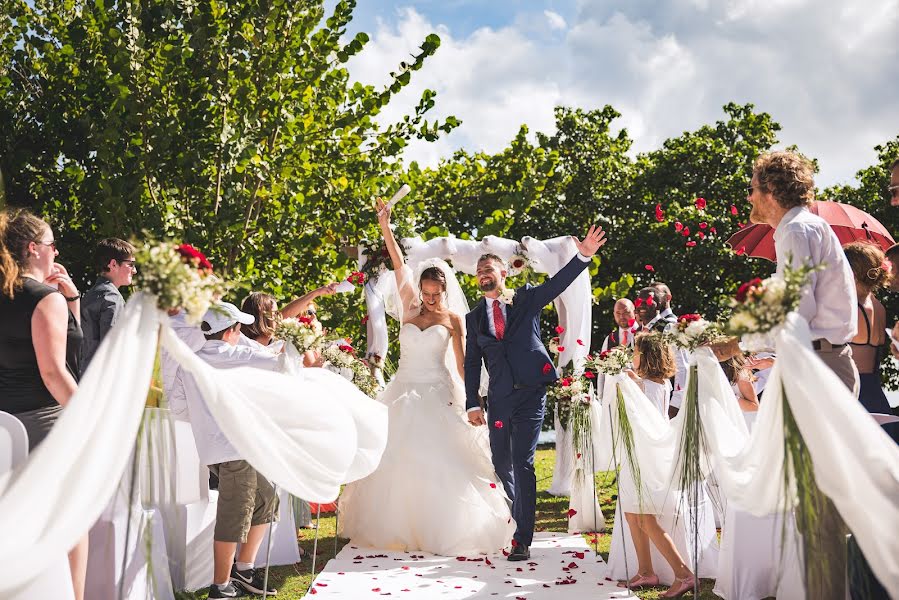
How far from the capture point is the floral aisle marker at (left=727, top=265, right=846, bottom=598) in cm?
307

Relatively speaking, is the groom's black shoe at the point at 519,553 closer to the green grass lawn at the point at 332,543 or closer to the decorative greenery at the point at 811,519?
the green grass lawn at the point at 332,543

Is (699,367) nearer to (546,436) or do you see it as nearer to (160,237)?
(160,237)

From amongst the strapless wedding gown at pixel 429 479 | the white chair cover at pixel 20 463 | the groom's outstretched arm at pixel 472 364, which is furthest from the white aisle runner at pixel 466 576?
the white chair cover at pixel 20 463

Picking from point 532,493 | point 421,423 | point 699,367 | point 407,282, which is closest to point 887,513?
point 699,367

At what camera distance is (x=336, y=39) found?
9.41 metres

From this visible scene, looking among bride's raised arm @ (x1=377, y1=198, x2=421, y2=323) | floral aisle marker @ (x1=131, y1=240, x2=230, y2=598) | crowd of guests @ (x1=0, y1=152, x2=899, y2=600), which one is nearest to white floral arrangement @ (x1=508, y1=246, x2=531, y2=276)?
bride's raised arm @ (x1=377, y1=198, x2=421, y2=323)

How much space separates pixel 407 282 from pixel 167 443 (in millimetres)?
4513

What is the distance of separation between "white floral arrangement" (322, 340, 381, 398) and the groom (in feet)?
2.99

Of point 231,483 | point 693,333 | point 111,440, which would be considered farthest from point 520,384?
point 111,440

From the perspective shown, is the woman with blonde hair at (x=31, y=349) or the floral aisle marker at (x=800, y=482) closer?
the floral aisle marker at (x=800, y=482)

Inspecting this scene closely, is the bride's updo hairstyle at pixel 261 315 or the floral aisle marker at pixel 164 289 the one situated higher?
the bride's updo hairstyle at pixel 261 315

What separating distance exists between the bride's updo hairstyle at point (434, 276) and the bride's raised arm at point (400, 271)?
1.09 feet

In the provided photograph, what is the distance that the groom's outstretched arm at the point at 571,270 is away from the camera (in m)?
6.22

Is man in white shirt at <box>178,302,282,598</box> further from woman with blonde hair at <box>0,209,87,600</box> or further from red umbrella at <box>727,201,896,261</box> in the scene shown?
red umbrella at <box>727,201,896,261</box>
